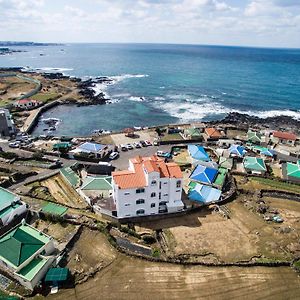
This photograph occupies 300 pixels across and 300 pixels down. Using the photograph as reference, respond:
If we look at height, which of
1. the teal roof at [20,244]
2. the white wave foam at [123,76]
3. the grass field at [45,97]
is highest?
the teal roof at [20,244]

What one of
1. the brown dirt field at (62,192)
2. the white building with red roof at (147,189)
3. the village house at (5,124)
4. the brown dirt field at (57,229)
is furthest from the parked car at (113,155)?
the village house at (5,124)

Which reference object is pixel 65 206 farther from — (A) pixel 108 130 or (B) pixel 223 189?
(A) pixel 108 130

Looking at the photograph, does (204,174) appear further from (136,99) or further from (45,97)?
(45,97)

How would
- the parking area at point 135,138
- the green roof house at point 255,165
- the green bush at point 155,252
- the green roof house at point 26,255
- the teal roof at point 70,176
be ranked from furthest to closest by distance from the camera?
the parking area at point 135,138, the green roof house at point 255,165, the teal roof at point 70,176, the green bush at point 155,252, the green roof house at point 26,255

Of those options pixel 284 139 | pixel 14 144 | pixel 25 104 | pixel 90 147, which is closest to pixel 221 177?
pixel 90 147

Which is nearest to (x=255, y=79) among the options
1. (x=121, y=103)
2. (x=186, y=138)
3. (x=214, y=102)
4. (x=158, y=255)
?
(x=214, y=102)

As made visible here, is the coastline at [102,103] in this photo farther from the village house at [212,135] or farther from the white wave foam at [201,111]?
the village house at [212,135]

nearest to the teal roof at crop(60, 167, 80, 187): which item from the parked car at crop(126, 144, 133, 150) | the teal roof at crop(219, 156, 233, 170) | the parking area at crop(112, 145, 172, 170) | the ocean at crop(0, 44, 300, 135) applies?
the parking area at crop(112, 145, 172, 170)
